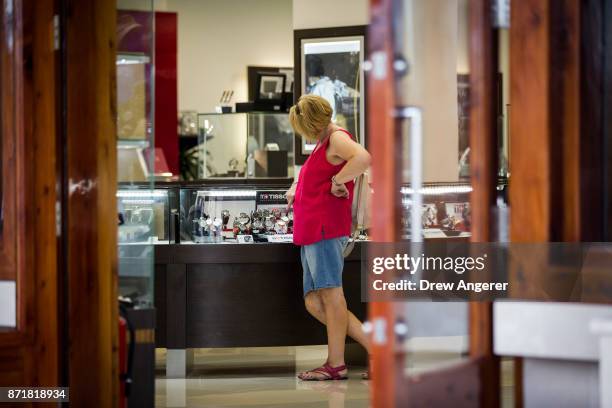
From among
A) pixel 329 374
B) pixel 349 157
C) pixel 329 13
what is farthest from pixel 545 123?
pixel 329 13

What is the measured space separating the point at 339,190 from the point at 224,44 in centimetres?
628

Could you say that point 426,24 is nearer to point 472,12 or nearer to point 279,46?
point 472,12

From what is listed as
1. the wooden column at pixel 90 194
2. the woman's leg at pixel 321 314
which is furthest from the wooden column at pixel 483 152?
the woman's leg at pixel 321 314

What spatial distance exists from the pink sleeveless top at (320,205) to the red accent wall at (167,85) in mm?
5619

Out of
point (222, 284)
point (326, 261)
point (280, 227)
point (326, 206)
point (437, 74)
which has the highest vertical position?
point (437, 74)

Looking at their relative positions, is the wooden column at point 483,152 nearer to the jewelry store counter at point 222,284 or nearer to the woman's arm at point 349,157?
the woman's arm at point 349,157

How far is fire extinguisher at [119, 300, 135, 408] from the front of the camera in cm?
321

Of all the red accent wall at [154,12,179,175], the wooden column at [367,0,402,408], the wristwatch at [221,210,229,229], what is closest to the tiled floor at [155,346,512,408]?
the wristwatch at [221,210,229,229]

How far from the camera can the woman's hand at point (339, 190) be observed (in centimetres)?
464

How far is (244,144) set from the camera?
7234 millimetres

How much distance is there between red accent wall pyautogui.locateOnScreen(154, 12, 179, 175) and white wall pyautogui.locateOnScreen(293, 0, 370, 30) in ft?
12.2

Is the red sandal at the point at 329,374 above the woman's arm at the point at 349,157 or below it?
below

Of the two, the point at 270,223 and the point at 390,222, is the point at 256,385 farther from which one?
the point at 390,222

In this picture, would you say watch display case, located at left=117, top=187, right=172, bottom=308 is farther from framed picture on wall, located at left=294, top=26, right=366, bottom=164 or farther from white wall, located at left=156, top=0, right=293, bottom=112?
white wall, located at left=156, top=0, right=293, bottom=112
